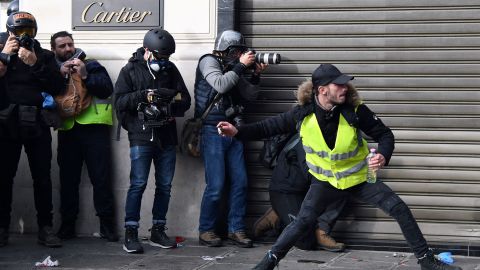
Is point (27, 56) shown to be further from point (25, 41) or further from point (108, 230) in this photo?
point (108, 230)

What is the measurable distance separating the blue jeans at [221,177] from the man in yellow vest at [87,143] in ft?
3.37

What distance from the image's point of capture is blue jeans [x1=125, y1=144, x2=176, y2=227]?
28.7ft

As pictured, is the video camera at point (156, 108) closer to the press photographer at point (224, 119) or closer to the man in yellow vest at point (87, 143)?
the press photographer at point (224, 119)

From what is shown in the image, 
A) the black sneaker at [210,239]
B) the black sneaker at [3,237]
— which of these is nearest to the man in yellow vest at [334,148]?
the black sneaker at [210,239]

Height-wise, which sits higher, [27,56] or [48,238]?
[27,56]

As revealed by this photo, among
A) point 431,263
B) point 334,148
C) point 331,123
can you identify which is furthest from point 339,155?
point 431,263

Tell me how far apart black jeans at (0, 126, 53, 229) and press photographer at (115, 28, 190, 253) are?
86 centimetres

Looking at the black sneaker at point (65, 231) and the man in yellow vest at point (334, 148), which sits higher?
the man in yellow vest at point (334, 148)

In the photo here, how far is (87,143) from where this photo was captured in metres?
9.25

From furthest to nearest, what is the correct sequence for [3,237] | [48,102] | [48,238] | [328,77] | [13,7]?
1. [13,7]
2. [3,237]
3. [48,238]
4. [48,102]
5. [328,77]

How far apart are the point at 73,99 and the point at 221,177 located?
164 cm

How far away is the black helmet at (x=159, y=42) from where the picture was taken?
8609 mm

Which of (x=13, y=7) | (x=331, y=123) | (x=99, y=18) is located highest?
(x=13, y=7)

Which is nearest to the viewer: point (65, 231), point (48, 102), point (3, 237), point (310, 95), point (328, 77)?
point (328, 77)
